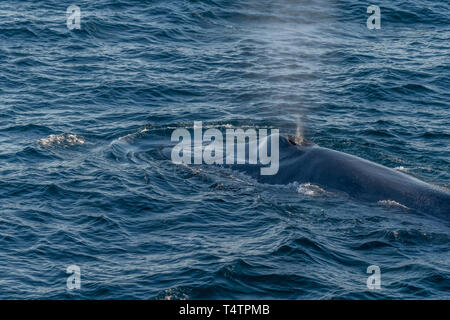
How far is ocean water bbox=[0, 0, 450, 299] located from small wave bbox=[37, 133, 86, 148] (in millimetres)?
103

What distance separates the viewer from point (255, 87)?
36.1 meters

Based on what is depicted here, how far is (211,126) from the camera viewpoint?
3078 cm

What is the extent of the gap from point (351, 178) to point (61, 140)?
11.8 meters

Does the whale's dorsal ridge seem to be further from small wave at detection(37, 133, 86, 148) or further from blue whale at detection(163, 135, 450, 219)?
small wave at detection(37, 133, 86, 148)

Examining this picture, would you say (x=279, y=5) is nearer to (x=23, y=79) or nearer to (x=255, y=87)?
(x=255, y=87)

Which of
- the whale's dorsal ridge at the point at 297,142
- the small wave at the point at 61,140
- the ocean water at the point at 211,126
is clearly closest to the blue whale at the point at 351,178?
the whale's dorsal ridge at the point at 297,142

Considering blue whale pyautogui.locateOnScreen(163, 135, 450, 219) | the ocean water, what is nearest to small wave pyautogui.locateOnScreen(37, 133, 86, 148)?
the ocean water

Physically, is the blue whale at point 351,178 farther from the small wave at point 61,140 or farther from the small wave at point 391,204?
the small wave at point 61,140

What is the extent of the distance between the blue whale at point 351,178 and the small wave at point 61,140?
6950mm

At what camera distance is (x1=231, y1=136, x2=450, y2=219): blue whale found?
21.4m

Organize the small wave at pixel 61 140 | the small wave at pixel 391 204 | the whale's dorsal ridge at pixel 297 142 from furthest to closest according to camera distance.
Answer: the small wave at pixel 61 140, the whale's dorsal ridge at pixel 297 142, the small wave at pixel 391 204

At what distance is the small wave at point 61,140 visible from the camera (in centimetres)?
2817

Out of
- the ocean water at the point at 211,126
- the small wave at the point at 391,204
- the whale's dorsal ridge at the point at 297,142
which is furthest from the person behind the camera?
the whale's dorsal ridge at the point at 297,142
